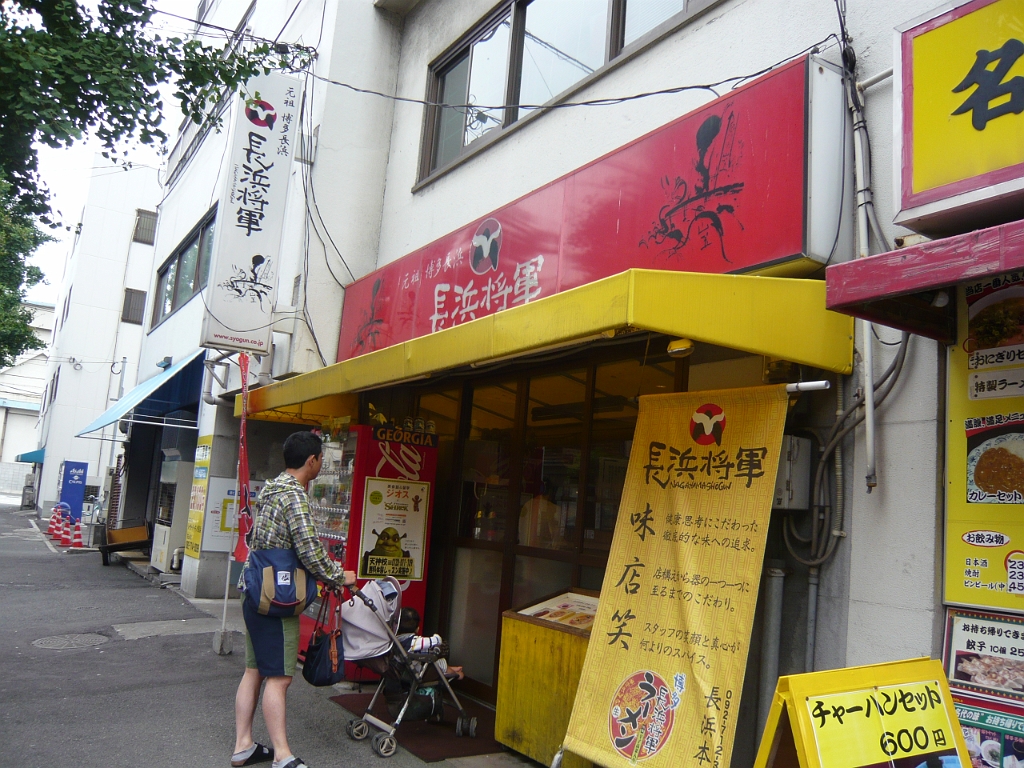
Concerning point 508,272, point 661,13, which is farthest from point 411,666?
point 661,13

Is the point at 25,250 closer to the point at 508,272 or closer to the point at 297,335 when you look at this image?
the point at 297,335

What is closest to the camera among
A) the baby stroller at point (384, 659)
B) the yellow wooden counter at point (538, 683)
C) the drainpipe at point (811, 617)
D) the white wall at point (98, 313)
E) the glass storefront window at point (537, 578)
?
the drainpipe at point (811, 617)

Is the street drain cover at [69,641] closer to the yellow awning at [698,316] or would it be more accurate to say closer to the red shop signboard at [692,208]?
the red shop signboard at [692,208]

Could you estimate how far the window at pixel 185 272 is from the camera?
14070mm

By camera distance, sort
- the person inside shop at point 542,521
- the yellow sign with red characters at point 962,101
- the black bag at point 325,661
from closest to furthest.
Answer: the yellow sign with red characters at point 962,101
the black bag at point 325,661
the person inside shop at point 542,521

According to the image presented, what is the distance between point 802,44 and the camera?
4.57 m

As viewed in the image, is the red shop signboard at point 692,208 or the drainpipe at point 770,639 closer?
the drainpipe at point 770,639

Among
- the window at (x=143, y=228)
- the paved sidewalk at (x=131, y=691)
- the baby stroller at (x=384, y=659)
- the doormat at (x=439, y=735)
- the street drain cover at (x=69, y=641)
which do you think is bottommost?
the street drain cover at (x=69, y=641)

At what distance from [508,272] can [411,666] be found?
3.11 m

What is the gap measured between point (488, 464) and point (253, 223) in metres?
4.30

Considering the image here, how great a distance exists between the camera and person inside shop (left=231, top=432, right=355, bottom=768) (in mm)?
4617

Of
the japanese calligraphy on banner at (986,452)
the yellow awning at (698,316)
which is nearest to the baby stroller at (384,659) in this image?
the yellow awning at (698,316)

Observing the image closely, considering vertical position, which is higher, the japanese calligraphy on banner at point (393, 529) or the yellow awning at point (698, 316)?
the yellow awning at point (698, 316)

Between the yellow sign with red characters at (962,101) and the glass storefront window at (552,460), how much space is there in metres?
3.08
